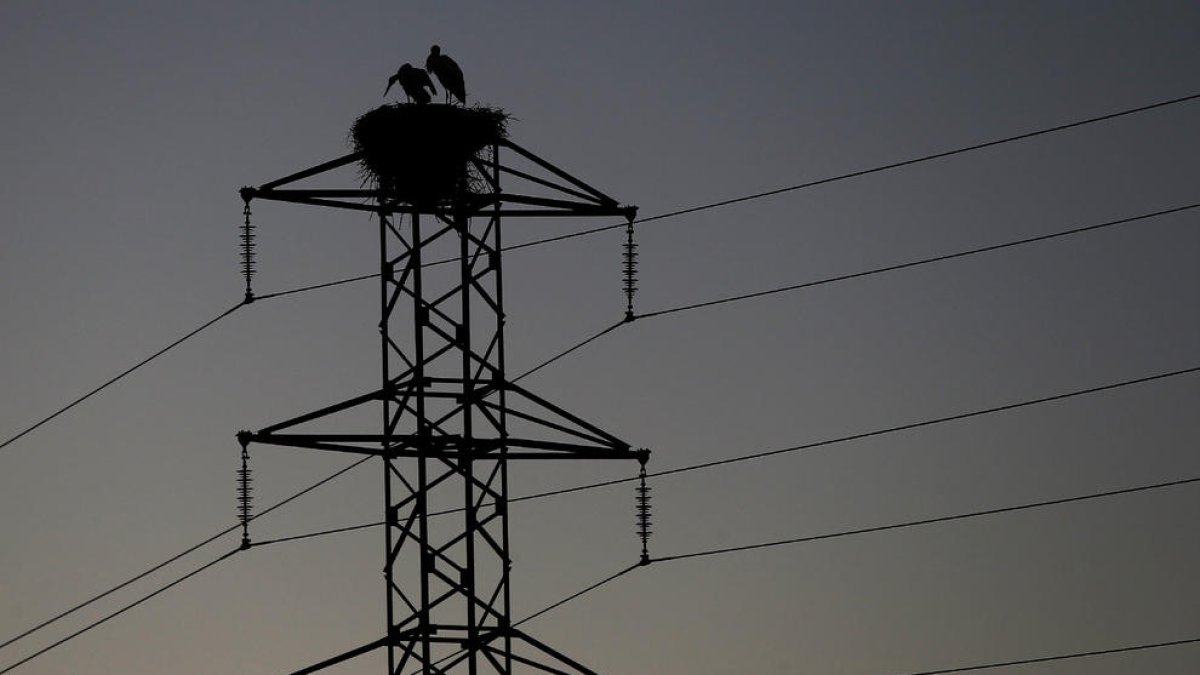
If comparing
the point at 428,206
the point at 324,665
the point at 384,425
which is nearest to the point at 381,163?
the point at 428,206

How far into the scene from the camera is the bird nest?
123 ft

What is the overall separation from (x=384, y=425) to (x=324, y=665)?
2714mm

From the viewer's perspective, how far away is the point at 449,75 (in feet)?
130

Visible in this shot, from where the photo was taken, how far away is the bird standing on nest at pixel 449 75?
39.5 m

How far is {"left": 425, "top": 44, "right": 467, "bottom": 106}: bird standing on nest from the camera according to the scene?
39500mm

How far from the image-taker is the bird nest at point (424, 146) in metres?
37.4

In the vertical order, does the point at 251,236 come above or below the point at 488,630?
above

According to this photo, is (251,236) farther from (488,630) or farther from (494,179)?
(488,630)

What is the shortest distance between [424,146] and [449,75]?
217 centimetres

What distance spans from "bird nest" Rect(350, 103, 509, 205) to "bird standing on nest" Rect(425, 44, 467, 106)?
1.27 metres

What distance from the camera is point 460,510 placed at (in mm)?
36562

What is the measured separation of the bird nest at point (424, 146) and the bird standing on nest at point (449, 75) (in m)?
1.27

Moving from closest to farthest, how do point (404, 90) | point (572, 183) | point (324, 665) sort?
point (324, 665) < point (572, 183) < point (404, 90)

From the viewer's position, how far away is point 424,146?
37.7 m
